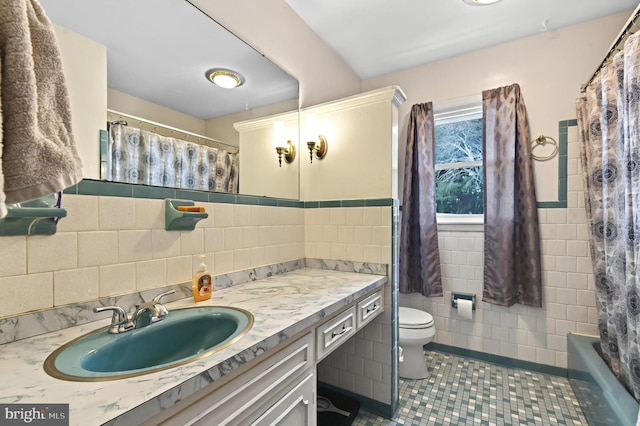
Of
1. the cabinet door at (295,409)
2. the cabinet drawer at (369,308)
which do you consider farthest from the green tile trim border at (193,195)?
the cabinet door at (295,409)

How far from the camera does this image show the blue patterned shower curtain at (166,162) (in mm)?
1040

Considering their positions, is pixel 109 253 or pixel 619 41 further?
pixel 619 41

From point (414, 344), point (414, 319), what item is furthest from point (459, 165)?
point (414, 344)

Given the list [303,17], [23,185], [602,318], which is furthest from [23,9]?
[602,318]

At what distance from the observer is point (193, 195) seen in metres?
1.25

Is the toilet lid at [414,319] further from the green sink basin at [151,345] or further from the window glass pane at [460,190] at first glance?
the green sink basin at [151,345]

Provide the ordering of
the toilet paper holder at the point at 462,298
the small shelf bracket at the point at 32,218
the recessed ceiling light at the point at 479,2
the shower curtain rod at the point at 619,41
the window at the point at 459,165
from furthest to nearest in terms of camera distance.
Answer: the window at the point at 459,165
the toilet paper holder at the point at 462,298
the recessed ceiling light at the point at 479,2
the shower curtain rod at the point at 619,41
the small shelf bracket at the point at 32,218

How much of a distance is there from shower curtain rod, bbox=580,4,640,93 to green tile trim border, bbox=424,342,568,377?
6.38 feet

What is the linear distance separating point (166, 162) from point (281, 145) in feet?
2.54

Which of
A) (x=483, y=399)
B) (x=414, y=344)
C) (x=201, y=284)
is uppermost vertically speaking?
(x=201, y=284)

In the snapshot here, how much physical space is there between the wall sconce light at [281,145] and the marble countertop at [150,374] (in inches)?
37.8

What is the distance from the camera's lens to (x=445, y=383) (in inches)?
76.9

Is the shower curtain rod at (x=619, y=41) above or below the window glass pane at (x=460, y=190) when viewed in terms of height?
above

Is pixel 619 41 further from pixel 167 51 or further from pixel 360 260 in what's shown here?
pixel 167 51
